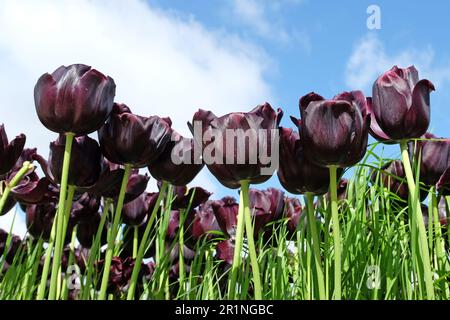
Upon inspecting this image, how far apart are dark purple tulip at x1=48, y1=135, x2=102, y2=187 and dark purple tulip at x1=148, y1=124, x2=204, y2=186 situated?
0.39ft

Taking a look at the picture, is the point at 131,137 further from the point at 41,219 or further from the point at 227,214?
the point at 41,219

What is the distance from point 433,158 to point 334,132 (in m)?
0.48

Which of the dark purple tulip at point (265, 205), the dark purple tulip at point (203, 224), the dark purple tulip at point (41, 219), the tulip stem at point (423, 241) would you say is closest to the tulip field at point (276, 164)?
the tulip stem at point (423, 241)

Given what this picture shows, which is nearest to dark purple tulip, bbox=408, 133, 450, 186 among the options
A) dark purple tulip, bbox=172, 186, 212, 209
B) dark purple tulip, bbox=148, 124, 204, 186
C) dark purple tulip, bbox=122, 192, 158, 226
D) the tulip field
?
the tulip field

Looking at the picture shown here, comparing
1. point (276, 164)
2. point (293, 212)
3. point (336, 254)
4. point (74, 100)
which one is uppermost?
point (293, 212)

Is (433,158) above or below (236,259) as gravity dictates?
above

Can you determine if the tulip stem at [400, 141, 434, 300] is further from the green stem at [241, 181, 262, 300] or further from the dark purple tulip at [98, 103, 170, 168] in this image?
the dark purple tulip at [98, 103, 170, 168]

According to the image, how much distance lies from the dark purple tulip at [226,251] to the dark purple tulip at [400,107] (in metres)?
0.65

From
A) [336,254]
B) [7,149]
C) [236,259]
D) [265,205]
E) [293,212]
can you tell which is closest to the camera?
[336,254]

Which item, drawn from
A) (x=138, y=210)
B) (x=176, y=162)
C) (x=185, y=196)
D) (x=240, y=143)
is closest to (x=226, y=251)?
(x=185, y=196)

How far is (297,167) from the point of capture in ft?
3.99

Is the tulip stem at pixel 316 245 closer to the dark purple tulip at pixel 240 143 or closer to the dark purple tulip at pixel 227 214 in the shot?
the dark purple tulip at pixel 240 143

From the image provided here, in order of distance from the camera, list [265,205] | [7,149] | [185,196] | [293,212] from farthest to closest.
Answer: [293,212] < [185,196] < [265,205] < [7,149]
